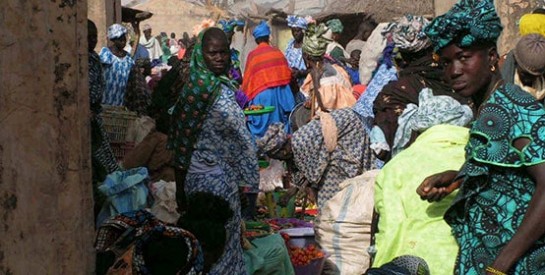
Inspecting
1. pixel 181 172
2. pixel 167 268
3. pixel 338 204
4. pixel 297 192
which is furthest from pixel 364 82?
pixel 167 268

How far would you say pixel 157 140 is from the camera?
9383 mm

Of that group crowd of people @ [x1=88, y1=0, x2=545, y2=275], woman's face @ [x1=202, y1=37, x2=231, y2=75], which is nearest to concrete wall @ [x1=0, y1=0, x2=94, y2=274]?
crowd of people @ [x1=88, y1=0, x2=545, y2=275]

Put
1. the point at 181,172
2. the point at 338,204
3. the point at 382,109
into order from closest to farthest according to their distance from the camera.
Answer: the point at 181,172
the point at 382,109
the point at 338,204

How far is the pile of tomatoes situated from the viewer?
7.91 meters

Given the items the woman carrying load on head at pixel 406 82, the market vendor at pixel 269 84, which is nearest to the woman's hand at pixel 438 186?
the woman carrying load on head at pixel 406 82

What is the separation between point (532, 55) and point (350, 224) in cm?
409

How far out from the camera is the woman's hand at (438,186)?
3770 mm

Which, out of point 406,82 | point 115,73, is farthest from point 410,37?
point 115,73

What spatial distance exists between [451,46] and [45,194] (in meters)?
1.64

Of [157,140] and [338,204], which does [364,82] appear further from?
[338,204]

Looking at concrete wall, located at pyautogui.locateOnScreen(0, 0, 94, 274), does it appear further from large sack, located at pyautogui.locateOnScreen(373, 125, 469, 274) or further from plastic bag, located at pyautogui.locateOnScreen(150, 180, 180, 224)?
plastic bag, located at pyautogui.locateOnScreen(150, 180, 180, 224)

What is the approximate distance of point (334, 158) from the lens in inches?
342

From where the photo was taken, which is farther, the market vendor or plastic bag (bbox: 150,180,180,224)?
the market vendor

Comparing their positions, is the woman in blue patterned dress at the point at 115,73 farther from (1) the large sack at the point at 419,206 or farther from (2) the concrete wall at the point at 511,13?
(1) the large sack at the point at 419,206
